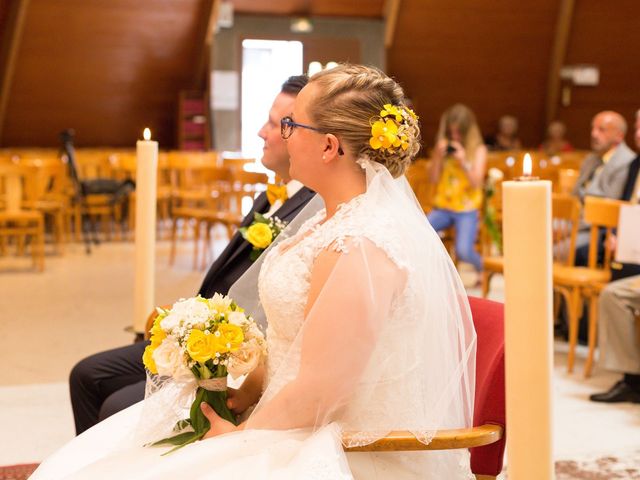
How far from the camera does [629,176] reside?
6352 mm

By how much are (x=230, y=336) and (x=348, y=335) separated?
294mm

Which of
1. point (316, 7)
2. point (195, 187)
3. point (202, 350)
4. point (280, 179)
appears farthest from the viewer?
point (316, 7)

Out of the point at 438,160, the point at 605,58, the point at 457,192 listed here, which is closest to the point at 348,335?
the point at 457,192

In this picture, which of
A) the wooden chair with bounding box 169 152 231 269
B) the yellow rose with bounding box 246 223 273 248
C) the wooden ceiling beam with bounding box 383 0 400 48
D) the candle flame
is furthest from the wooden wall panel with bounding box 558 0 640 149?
the candle flame

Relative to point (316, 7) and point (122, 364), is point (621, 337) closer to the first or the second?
point (122, 364)

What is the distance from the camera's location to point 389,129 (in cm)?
218

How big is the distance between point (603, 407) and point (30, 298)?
447 centimetres

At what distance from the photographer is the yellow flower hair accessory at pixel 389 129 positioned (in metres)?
2.18

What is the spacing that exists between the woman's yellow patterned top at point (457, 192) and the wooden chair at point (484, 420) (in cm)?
549

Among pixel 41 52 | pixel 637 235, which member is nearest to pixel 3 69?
pixel 41 52

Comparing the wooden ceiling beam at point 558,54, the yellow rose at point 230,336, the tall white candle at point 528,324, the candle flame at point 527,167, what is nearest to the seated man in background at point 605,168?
the yellow rose at point 230,336

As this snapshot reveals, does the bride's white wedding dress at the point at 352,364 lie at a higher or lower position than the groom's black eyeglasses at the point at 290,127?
lower

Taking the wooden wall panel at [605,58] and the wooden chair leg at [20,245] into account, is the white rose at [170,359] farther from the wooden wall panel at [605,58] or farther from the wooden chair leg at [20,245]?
the wooden wall panel at [605,58]

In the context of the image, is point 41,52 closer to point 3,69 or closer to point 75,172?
point 3,69
